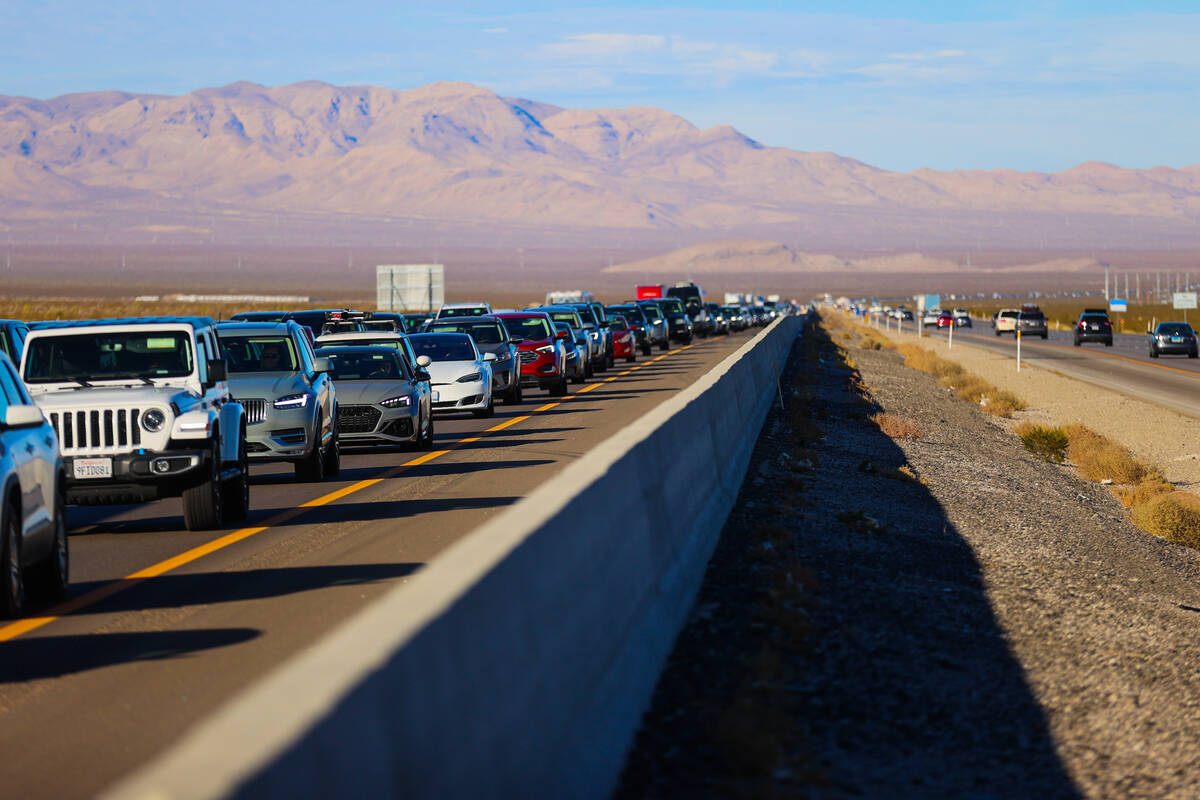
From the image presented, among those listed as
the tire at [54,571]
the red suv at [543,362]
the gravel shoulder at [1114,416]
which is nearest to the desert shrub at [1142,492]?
the gravel shoulder at [1114,416]

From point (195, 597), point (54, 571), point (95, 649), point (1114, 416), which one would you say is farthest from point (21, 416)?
point (1114, 416)

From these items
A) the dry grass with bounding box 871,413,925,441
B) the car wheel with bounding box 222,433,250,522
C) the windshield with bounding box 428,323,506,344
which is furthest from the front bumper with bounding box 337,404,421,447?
the windshield with bounding box 428,323,506,344

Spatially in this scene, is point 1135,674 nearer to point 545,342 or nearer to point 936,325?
point 545,342

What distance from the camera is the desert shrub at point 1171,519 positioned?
63.8 feet

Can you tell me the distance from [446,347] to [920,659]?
18.8 metres

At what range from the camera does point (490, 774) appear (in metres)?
4.76

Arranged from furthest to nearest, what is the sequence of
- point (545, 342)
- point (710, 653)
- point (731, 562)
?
point (545, 342) < point (731, 562) < point (710, 653)

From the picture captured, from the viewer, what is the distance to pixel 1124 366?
5781cm

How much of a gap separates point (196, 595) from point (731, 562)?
367 cm

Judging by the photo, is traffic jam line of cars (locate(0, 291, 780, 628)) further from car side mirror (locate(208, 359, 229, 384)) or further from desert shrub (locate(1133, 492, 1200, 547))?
desert shrub (locate(1133, 492, 1200, 547))

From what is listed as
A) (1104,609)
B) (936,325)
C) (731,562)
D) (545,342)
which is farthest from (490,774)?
(936,325)

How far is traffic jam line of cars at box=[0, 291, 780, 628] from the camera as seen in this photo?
998cm

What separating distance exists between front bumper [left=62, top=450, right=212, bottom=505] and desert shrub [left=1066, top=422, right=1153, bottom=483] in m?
17.5

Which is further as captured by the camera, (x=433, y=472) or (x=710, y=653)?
(x=433, y=472)
